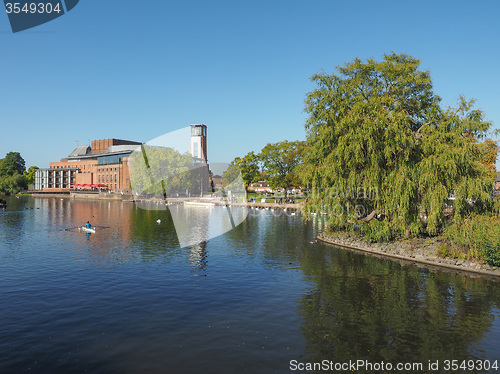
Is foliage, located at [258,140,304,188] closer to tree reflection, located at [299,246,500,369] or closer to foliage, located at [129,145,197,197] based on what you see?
foliage, located at [129,145,197,197]

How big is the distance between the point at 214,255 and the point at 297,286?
1250 centimetres

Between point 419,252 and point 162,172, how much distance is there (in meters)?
123

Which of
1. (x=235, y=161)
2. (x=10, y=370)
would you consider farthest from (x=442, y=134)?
(x=235, y=161)

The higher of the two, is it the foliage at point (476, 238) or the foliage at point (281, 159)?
the foliage at point (281, 159)

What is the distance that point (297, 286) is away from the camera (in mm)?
24672

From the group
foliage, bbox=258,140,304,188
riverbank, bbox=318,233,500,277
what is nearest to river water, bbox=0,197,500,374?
riverbank, bbox=318,233,500,277

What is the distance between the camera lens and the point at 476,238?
28.9 m

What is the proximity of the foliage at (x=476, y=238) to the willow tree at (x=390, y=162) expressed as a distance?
5.35 feet

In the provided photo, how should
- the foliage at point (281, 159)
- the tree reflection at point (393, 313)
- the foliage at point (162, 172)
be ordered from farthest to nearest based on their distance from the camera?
the foliage at point (162, 172), the foliage at point (281, 159), the tree reflection at point (393, 313)

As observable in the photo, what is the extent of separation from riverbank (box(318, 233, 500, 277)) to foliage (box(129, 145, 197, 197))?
369 feet

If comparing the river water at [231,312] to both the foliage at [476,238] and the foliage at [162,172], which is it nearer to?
the foliage at [476,238]

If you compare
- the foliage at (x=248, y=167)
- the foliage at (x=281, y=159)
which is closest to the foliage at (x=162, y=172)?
the foliage at (x=248, y=167)

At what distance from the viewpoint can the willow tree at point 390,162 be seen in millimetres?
32094

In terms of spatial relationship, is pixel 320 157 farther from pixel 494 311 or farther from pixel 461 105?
pixel 494 311
